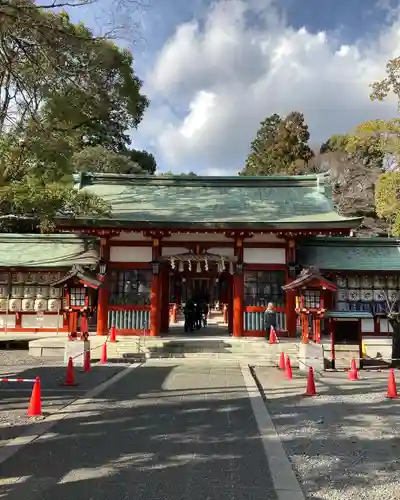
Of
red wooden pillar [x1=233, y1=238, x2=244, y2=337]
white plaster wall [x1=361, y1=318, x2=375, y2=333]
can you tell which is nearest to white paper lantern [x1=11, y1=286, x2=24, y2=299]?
red wooden pillar [x1=233, y1=238, x2=244, y2=337]

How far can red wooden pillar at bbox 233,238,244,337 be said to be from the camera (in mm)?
18234

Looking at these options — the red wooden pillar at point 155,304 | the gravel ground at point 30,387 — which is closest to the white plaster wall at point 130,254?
the red wooden pillar at point 155,304

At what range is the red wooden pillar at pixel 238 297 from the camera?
18234 mm

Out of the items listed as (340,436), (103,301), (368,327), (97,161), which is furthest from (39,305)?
(340,436)

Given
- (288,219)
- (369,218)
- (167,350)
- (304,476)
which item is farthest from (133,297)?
(369,218)

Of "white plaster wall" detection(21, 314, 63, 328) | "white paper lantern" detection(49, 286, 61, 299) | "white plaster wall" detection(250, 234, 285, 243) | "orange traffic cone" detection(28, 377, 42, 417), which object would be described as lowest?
"orange traffic cone" detection(28, 377, 42, 417)

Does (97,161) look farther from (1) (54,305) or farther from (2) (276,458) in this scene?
(2) (276,458)

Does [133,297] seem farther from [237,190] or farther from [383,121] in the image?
[383,121]

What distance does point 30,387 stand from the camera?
35.1 ft

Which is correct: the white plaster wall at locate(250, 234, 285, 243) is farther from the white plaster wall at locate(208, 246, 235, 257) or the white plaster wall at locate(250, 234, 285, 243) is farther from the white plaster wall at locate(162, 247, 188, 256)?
the white plaster wall at locate(162, 247, 188, 256)

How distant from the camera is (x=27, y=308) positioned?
67.9 feet

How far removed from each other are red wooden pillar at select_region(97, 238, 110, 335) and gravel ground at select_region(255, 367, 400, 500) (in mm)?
8355

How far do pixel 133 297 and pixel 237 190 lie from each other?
7.57 metres

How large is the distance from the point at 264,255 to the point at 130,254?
5.38 metres
